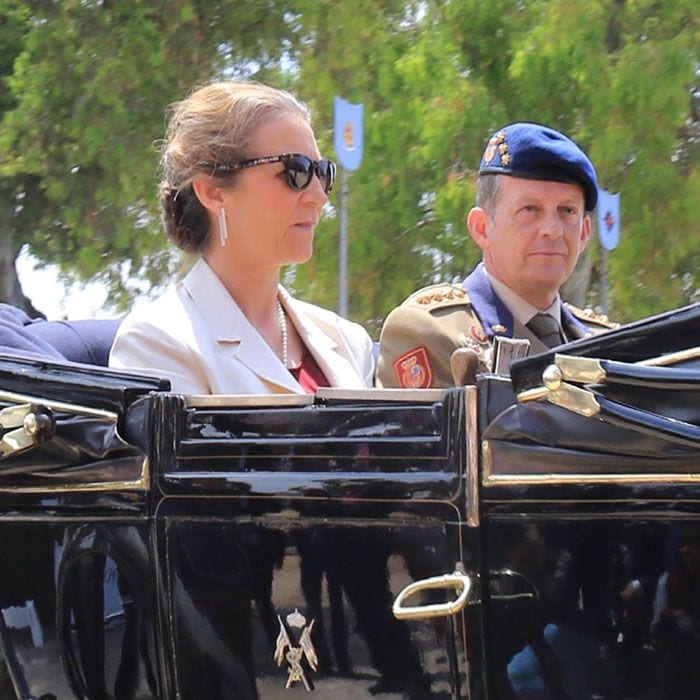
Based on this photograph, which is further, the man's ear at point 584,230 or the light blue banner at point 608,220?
the light blue banner at point 608,220

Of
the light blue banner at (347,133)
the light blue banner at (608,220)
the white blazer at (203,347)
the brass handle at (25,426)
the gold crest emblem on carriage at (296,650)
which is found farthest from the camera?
the light blue banner at (608,220)

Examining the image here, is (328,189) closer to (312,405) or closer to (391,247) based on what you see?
(312,405)

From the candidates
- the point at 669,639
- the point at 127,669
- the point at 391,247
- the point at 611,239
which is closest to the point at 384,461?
the point at 669,639

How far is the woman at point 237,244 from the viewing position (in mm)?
2475

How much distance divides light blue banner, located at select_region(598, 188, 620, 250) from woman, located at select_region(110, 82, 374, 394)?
442cm

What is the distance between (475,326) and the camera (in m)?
2.65

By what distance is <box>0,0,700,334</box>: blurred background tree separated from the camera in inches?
297

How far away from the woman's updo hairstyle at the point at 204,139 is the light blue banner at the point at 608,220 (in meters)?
4.42

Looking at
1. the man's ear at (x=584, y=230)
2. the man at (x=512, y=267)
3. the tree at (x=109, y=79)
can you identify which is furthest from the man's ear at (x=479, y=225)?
the tree at (x=109, y=79)

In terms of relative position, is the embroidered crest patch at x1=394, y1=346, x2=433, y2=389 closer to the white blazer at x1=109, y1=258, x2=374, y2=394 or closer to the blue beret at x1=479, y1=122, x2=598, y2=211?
the white blazer at x1=109, y1=258, x2=374, y2=394

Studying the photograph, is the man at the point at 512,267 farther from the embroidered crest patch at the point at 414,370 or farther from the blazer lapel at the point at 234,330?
the blazer lapel at the point at 234,330

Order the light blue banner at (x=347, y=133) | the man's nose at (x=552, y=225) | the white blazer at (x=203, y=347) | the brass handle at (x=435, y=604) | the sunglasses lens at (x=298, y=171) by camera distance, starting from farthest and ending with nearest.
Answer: the light blue banner at (x=347, y=133)
the man's nose at (x=552, y=225)
the sunglasses lens at (x=298, y=171)
the white blazer at (x=203, y=347)
the brass handle at (x=435, y=604)

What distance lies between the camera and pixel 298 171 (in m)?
2.55

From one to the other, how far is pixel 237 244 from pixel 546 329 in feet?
2.27
